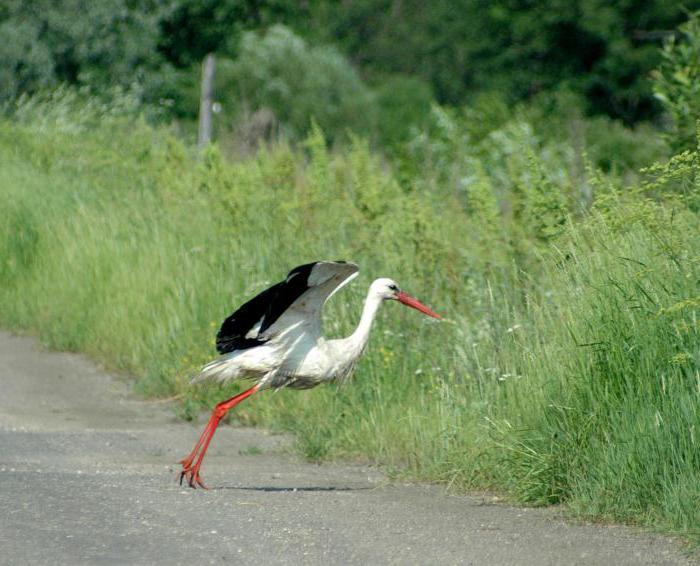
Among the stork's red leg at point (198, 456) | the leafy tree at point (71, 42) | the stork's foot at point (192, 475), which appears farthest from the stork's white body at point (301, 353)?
the leafy tree at point (71, 42)

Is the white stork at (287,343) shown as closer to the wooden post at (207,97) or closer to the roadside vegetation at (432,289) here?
the roadside vegetation at (432,289)

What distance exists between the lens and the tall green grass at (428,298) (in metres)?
7.86

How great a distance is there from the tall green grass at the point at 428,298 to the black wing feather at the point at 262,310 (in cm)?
105

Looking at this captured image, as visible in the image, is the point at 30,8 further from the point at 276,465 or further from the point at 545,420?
the point at 545,420

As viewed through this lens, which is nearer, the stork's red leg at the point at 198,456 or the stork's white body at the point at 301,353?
the stork's red leg at the point at 198,456

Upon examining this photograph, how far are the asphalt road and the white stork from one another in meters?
0.62

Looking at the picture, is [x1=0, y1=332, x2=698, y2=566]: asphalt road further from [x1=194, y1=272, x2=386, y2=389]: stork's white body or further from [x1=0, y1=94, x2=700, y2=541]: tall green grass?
[x1=194, y1=272, x2=386, y2=389]: stork's white body

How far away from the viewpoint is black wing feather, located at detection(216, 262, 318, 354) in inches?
346

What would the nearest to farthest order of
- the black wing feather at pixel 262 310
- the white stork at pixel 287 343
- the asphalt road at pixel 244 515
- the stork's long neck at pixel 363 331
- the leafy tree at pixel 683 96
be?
the asphalt road at pixel 244 515 < the black wing feather at pixel 262 310 < the white stork at pixel 287 343 < the stork's long neck at pixel 363 331 < the leafy tree at pixel 683 96

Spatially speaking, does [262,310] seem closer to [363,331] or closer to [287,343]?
[287,343]

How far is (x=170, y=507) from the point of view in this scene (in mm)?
7777

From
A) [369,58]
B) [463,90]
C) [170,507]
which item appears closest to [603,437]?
[170,507]

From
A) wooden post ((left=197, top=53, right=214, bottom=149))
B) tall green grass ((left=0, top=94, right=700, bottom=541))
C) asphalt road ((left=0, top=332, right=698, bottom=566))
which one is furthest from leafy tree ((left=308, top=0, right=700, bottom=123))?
asphalt road ((left=0, top=332, right=698, bottom=566))

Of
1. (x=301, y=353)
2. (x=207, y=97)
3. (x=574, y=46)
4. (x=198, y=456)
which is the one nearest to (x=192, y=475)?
(x=198, y=456)
